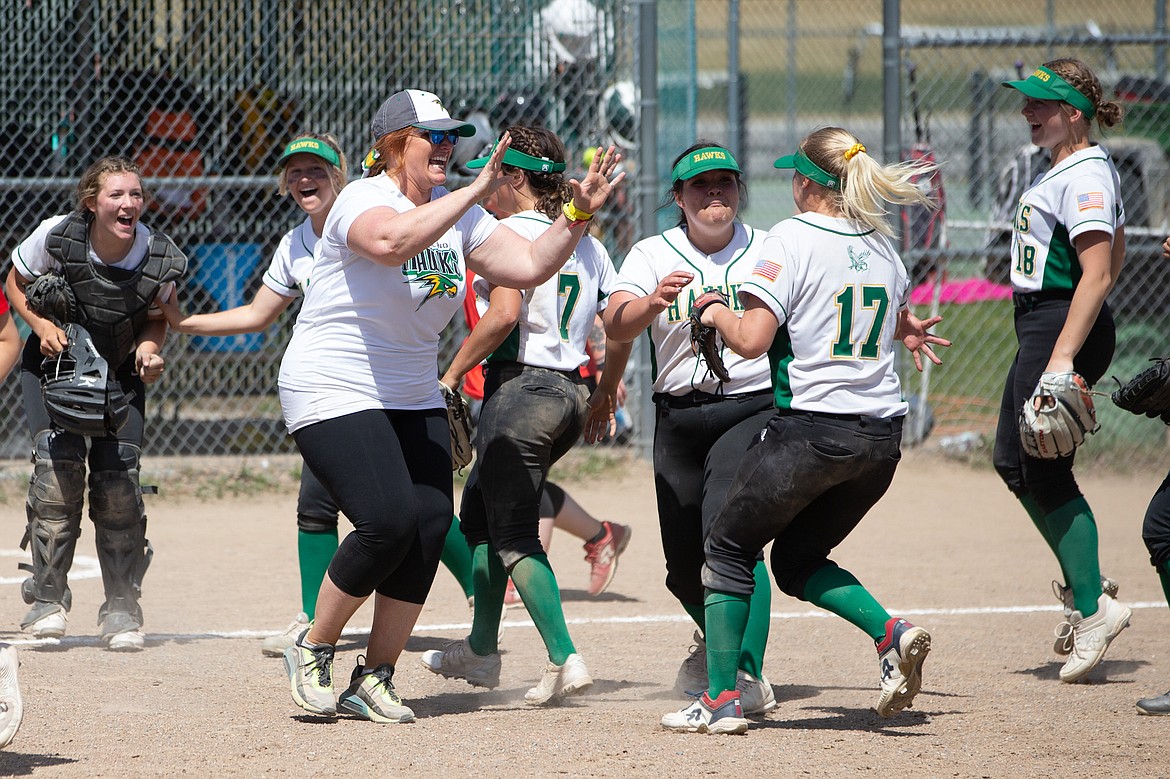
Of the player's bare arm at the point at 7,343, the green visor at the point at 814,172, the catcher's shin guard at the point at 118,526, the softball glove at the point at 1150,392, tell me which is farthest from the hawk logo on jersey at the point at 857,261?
the catcher's shin guard at the point at 118,526

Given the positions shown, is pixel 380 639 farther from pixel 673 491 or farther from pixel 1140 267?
pixel 1140 267

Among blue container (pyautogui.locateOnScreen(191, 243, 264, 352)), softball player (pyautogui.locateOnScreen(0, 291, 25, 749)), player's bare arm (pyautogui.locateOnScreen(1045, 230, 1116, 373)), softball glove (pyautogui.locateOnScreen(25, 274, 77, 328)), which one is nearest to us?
softball player (pyautogui.locateOnScreen(0, 291, 25, 749))

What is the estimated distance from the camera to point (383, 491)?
369 cm

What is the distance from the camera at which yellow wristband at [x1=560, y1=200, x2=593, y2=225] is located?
3727 mm

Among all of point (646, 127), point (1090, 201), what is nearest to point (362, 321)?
point (1090, 201)

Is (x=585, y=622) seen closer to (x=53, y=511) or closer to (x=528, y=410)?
(x=528, y=410)

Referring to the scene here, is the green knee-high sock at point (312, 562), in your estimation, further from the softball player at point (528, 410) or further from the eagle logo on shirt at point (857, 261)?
the eagle logo on shirt at point (857, 261)

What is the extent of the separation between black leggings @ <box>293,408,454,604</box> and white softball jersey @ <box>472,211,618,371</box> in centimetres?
56

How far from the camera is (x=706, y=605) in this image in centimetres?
378

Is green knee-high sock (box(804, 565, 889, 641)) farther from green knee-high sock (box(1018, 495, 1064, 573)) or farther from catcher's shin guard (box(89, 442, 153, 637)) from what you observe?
catcher's shin guard (box(89, 442, 153, 637))

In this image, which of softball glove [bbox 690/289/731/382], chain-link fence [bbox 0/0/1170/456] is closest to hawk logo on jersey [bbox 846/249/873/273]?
softball glove [bbox 690/289/731/382]

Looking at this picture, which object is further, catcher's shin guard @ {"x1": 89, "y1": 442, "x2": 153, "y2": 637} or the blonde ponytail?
catcher's shin guard @ {"x1": 89, "y1": 442, "x2": 153, "y2": 637}

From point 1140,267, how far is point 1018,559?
383 cm

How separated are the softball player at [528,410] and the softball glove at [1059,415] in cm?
133
